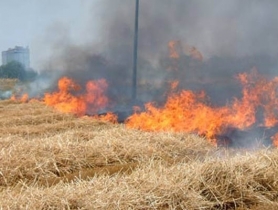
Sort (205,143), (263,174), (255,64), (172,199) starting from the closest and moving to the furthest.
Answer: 1. (172,199)
2. (263,174)
3. (205,143)
4. (255,64)

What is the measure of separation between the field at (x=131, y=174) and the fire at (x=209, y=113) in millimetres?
1767

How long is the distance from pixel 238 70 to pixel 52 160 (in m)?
13.2

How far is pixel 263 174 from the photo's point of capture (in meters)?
6.29

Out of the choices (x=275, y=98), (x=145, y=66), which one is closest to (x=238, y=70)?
(x=275, y=98)

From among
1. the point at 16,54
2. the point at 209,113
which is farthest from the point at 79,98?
the point at 16,54

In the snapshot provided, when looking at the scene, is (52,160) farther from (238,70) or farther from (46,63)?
(46,63)

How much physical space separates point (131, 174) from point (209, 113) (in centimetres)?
719

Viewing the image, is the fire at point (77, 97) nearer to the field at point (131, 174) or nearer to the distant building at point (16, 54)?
the field at point (131, 174)

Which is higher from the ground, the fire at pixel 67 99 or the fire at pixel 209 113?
the fire at pixel 209 113

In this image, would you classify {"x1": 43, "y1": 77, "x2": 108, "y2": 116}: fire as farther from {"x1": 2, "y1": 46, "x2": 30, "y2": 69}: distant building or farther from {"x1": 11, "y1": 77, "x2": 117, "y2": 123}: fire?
{"x1": 2, "y1": 46, "x2": 30, "y2": 69}: distant building

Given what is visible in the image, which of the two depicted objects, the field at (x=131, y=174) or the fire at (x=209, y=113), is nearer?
the field at (x=131, y=174)

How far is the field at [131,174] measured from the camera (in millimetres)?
5355

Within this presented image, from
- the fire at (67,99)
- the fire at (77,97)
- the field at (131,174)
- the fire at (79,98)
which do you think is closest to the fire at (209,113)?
the field at (131,174)

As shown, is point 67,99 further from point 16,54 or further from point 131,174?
point 16,54
